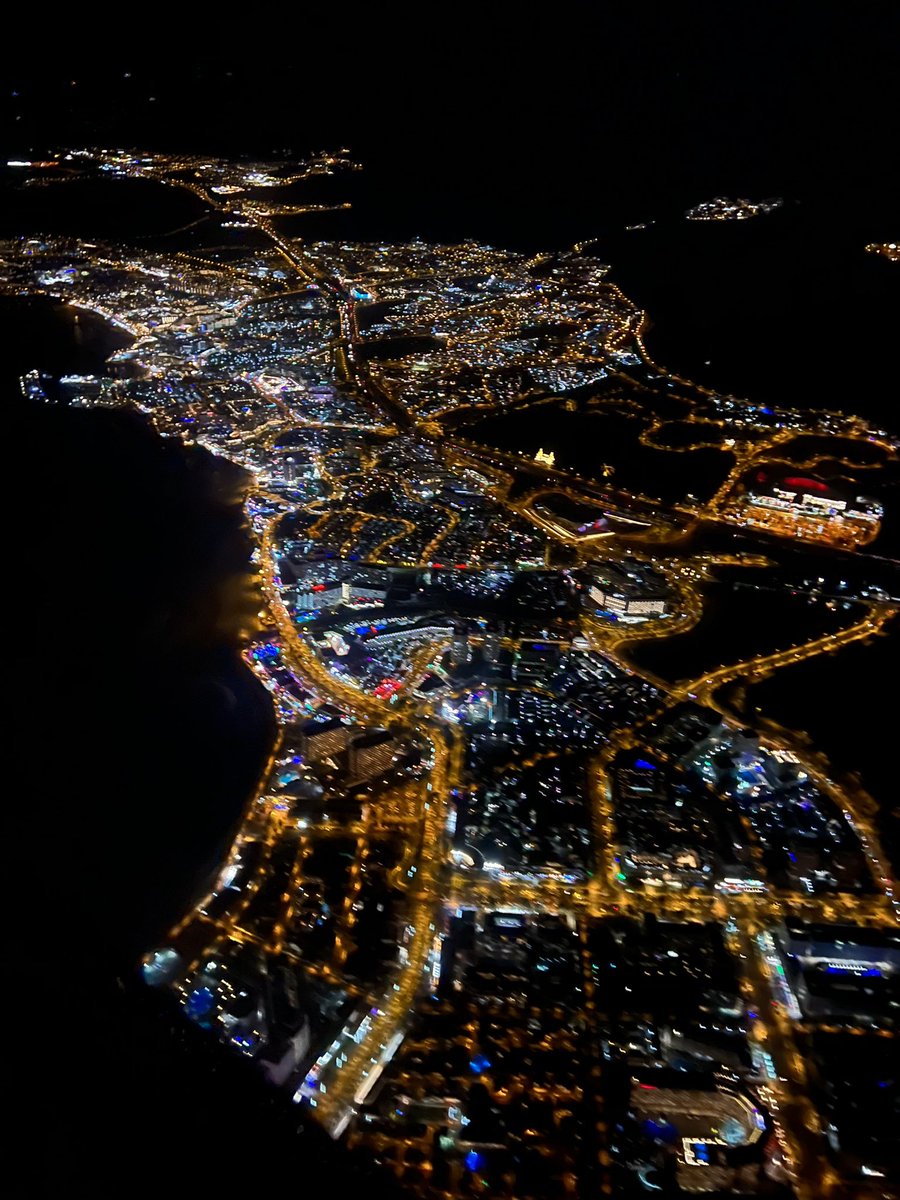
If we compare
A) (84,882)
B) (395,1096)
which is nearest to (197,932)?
(84,882)

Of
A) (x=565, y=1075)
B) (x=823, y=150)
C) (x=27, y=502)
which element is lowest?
(x=565, y=1075)

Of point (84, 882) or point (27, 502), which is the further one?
point (27, 502)

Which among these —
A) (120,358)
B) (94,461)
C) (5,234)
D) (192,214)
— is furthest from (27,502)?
(192,214)

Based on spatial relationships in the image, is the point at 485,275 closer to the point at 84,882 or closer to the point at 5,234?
the point at 5,234

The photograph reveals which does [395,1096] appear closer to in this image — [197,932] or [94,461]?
[197,932]

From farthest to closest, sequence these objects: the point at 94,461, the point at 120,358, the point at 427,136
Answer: the point at 427,136 < the point at 120,358 < the point at 94,461

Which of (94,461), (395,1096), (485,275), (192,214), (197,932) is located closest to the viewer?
(395,1096)

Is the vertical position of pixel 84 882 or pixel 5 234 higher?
pixel 5 234
